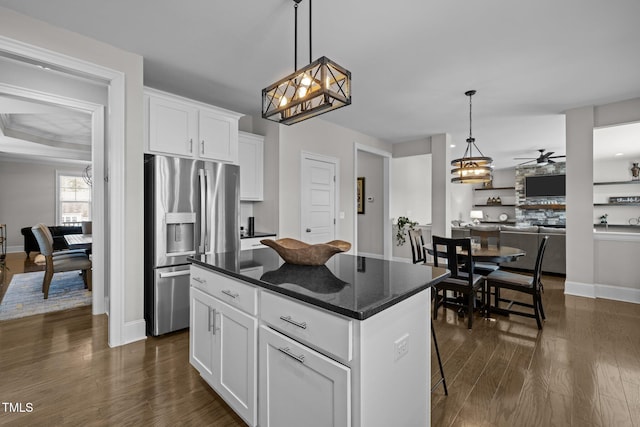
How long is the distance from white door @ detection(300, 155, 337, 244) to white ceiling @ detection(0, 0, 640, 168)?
113cm

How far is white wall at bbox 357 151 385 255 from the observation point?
6.53 metres

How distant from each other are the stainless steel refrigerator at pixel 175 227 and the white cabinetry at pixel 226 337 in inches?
37.0

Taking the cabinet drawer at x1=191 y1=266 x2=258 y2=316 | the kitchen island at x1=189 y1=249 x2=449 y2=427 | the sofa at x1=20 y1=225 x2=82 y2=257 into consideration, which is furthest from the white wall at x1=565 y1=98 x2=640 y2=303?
the sofa at x1=20 y1=225 x2=82 y2=257

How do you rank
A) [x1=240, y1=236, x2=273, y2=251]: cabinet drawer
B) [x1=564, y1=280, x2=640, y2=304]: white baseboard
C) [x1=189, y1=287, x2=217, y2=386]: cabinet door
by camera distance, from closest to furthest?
[x1=189, y1=287, x2=217, y2=386]: cabinet door < [x1=240, y1=236, x2=273, y2=251]: cabinet drawer < [x1=564, y1=280, x2=640, y2=304]: white baseboard

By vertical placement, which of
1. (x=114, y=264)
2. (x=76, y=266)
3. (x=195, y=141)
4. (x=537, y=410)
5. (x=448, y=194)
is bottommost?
(x=537, y=410)

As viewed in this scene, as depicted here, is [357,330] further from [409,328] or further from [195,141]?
[195,141]

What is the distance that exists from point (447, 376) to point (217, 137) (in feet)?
10.6

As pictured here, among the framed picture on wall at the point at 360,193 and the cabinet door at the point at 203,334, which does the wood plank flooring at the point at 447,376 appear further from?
the framed picture on wall at the point at 360,193

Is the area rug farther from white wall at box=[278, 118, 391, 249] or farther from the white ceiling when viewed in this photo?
the white ceiling

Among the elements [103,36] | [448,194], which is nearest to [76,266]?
[103,36]

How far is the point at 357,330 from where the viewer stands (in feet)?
3.43

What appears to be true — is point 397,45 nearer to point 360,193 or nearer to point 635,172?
point 360,193

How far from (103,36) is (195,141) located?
1136mm

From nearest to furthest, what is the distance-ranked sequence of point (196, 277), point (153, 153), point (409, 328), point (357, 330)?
1. point (357, 330)
2. point (409, 328)
3. point (196, 277)
4. point (153, 153)
